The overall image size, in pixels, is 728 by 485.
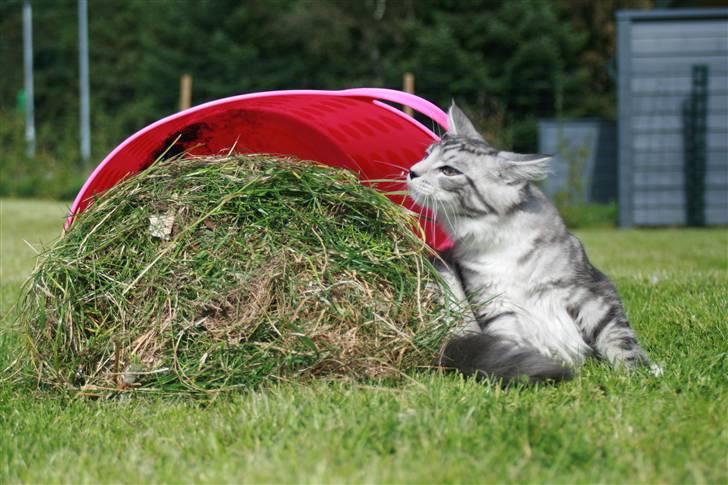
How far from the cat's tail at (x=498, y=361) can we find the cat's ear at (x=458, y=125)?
76 centimetres

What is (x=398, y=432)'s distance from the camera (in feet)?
5.75

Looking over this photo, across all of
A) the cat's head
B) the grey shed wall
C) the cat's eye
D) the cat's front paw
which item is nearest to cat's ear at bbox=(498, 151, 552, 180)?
the cat's head

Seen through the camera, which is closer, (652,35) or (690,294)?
(690,294)

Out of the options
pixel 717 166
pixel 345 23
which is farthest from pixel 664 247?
pixel 345 23

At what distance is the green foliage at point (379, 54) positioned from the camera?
1875cm

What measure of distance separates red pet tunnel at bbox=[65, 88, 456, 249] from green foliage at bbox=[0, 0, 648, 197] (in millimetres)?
13124

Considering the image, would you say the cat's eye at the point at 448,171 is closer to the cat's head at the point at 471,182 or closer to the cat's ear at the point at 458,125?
the cat's head at the point at 471,182

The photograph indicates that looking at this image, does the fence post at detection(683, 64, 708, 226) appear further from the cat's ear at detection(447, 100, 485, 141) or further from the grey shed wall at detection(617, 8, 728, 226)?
the cat's ear at detection(447, 100, 485, 141)

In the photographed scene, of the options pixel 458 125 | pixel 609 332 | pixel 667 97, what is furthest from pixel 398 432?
pixel 667 97

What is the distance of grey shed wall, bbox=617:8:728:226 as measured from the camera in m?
9.41

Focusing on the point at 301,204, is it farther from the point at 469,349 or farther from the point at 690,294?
the point at 690,294

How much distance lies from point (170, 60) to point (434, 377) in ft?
70.6

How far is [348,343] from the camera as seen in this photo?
2344 millimetres

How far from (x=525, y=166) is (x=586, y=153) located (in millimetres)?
8585
